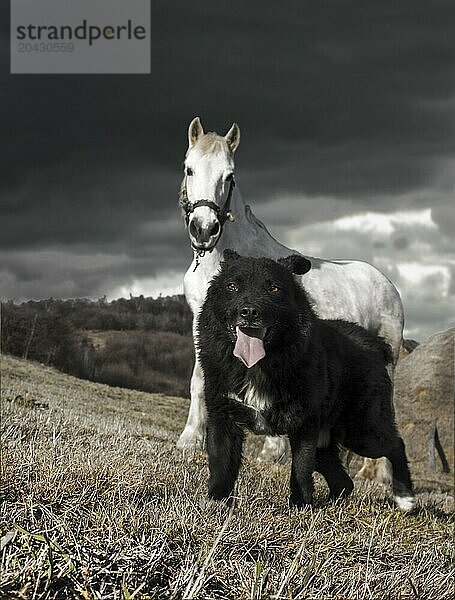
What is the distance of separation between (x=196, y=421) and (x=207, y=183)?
3.26 metres

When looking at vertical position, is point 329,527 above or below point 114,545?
below

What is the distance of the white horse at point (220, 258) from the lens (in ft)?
28.8

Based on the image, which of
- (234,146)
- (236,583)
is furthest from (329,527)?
(234,146)

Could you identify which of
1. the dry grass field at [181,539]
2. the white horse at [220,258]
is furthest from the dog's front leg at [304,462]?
the white horse at [220,258]

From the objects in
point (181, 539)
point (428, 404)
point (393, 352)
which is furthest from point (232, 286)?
point (428, 404)

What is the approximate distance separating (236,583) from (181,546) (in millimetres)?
550

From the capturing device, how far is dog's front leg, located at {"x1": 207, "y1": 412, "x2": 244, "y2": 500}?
604 cm

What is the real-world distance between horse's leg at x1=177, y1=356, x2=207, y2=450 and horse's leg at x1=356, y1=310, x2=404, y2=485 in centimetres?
294

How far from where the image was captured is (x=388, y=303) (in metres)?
12.4

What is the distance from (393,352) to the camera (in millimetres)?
11984

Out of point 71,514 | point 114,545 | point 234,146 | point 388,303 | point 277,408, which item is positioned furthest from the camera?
point 388,303

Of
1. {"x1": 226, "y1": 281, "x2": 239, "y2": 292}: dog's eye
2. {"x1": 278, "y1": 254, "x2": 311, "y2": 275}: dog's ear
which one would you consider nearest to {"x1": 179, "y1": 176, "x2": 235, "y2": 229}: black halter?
{"x1": 278, "y1": 254, "x2": 311, "y2": 275}: dog's ear

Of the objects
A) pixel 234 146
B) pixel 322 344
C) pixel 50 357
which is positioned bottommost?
pixel 50 357

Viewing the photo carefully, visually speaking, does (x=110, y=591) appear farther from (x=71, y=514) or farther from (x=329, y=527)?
(x=329, y=527)
